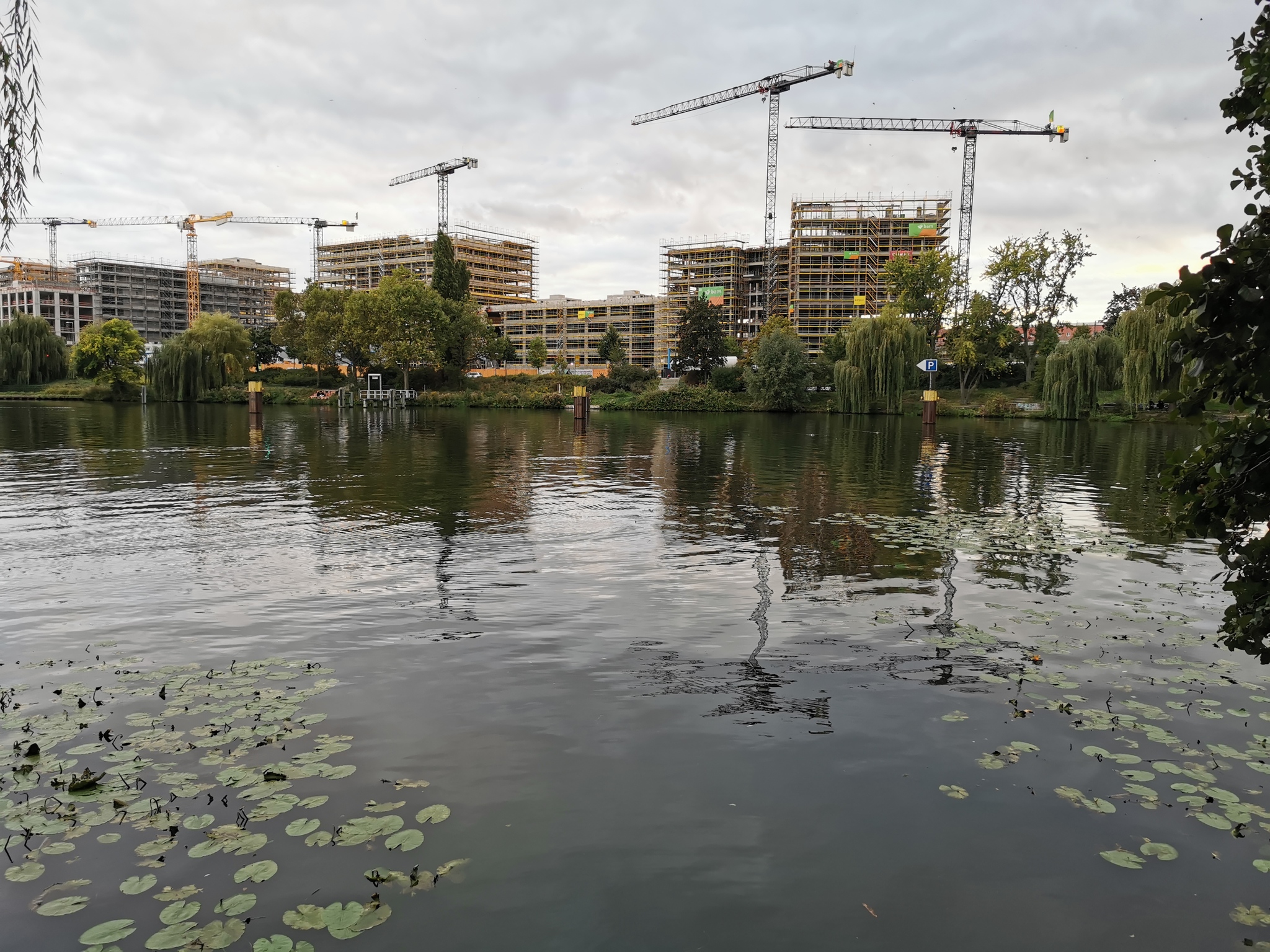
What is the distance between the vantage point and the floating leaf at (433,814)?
5902mm

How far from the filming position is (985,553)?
15648 millimetres

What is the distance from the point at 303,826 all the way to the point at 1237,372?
20.5 ft

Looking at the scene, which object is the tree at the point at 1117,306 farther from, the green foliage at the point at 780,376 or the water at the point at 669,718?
the water at the point at 669,718

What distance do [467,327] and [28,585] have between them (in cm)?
10758

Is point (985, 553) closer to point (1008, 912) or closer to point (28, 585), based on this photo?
point (1008, 912)

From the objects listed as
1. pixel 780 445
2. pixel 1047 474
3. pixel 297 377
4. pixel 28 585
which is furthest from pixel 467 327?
pixel 28 585

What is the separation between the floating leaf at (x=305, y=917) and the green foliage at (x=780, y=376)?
8389 centimetres

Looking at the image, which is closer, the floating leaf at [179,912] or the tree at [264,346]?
the floating leaf at [179,912]

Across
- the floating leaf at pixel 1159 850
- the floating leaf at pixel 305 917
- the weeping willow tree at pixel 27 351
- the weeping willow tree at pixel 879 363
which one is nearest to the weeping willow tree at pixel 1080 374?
the weeping willow tree at pixel 879 363

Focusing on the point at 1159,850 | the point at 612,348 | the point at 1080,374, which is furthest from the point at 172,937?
the point at 612,348

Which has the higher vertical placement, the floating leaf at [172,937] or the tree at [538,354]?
the tree at [538,354]

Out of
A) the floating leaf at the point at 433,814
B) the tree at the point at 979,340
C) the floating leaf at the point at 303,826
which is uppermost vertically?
the tree at the point at 979,340

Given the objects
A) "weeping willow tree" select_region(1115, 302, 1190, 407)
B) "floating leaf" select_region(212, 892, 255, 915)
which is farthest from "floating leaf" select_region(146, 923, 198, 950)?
"weeping willow tree" select_region(1115, 302, 1190, 407)

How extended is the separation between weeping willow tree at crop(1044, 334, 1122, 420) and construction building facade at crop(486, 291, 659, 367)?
378ft
